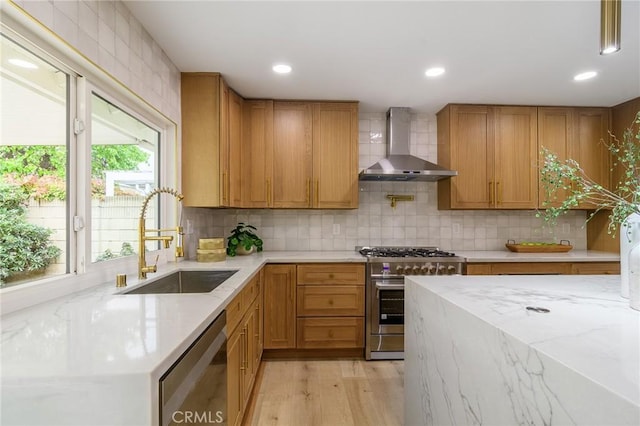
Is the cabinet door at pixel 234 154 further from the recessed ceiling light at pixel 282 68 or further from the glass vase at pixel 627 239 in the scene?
the glass vase at pixel 627 239

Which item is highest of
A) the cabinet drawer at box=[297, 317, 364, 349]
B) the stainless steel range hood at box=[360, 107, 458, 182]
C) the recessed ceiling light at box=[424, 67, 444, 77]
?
the recessed ceiling light at box=[424, 67, 444, 77]

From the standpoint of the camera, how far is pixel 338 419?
73.6 inches

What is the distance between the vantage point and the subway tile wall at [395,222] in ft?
10.8

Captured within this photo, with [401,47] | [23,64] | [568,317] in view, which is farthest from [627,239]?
[23,64]

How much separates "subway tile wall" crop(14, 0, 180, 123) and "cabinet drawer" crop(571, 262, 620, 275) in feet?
12.2

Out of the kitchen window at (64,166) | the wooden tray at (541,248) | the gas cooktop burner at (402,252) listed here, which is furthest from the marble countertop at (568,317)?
the wooden tray at (541,248)

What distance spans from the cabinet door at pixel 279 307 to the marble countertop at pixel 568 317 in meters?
1.35

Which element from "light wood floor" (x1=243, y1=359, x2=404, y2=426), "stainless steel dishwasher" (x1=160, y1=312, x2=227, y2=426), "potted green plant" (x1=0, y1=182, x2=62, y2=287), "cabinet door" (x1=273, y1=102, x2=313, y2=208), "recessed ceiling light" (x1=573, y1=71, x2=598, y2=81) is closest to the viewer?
"stainless steel dishwasher" (x1=160, y1=312, x2=227, y2=426)

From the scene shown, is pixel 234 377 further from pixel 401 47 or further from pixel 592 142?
pixel 592 142

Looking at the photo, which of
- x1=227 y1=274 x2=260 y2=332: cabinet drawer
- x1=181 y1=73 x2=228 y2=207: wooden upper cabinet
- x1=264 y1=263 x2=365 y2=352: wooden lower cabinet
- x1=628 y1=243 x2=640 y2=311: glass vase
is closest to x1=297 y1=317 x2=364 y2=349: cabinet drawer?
x1=264 y1=263 x2=365 y2=352: wooden lower cabinet

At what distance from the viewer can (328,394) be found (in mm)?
2141

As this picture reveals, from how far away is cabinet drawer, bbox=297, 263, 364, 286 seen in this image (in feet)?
8.83

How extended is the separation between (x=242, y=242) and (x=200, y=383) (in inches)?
77.4

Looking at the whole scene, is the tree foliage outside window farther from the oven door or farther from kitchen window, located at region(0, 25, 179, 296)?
the oven door
